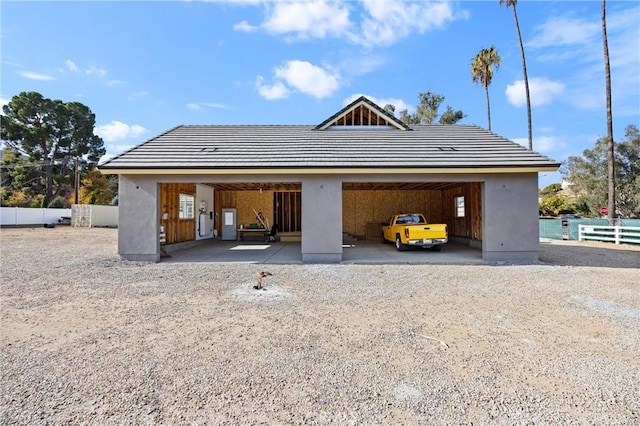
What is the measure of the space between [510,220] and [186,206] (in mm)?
12745

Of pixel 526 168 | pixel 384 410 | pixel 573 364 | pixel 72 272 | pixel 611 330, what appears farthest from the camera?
pixel 526 168

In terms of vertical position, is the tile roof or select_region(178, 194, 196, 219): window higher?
the tile roof

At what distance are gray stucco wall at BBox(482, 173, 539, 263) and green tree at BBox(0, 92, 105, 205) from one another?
48315 mm

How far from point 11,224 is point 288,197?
87.1ft

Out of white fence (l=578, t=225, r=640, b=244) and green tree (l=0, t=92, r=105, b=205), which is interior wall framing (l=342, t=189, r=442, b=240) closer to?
white fence (l=578, t=225, r=640, b=244)

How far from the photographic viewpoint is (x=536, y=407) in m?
2.79

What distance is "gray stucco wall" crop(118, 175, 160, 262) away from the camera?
1036 centimetres

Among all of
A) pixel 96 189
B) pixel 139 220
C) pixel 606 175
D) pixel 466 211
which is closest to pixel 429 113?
pixel 606 175

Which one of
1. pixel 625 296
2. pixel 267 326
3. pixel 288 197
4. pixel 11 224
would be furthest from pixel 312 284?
pixel 11 224

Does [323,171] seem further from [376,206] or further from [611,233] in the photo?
[611,233]

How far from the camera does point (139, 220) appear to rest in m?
10.4

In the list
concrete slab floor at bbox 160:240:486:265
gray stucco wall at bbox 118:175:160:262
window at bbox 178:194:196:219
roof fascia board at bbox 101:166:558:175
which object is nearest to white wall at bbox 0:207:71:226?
window at bbox 178:194:196:219

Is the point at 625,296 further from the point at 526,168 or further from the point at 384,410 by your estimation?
the point at 384,410

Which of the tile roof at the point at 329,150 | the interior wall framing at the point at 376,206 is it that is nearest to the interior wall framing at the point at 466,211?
the interior wall framing at the point at 376,206
